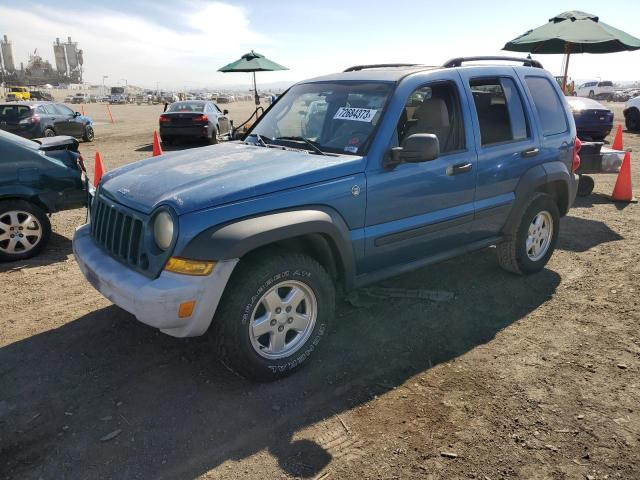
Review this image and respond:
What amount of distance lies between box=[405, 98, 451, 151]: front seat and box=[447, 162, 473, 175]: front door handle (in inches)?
7.1

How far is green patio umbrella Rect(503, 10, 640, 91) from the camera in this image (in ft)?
33.0

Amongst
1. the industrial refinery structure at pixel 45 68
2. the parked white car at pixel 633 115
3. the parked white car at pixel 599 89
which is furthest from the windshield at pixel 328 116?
the industrial refinery structure at pixel 45 68

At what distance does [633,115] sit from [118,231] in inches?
823

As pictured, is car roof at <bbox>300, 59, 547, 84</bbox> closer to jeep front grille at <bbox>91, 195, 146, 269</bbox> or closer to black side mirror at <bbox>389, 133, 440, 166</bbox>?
black side mirror at <bbox>389, 133, 440, 166</bbox>

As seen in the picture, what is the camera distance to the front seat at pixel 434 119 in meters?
4.01

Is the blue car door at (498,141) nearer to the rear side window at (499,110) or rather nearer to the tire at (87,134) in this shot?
the rear side window at (499,110)

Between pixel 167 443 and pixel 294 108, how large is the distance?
2.86 metres

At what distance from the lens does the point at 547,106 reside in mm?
4863

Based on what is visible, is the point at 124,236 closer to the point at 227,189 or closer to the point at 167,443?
the point at 227,189

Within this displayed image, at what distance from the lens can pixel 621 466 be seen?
2568 millimetres

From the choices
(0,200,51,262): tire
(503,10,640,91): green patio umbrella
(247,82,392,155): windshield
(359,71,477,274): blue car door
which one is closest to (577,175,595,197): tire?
(503,10,640,91): green patio umbrella

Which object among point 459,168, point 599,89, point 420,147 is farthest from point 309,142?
point 599,89

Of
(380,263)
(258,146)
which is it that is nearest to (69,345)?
(258,146)

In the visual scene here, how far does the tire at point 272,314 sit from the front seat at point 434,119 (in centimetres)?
154
